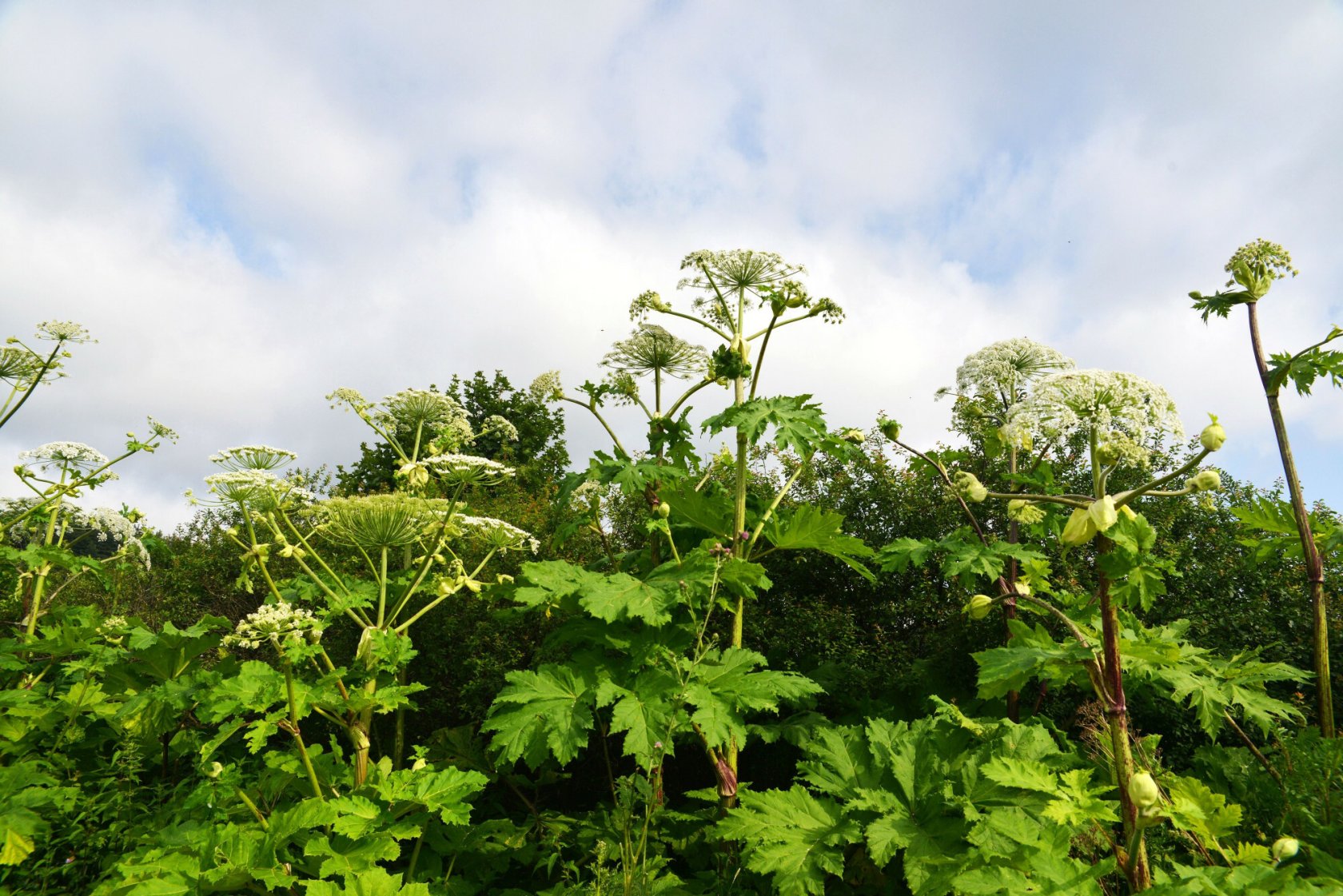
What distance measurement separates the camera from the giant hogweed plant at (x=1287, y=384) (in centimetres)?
333

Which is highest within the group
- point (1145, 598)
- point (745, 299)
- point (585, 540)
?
point (745, 299)

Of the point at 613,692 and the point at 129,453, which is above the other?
the point at 129,453

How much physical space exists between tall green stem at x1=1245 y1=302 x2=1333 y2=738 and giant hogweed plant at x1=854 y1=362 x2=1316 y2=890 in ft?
0.42

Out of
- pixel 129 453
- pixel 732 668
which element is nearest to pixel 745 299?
pixel 732 668

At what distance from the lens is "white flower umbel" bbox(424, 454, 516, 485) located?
3574 millimetres

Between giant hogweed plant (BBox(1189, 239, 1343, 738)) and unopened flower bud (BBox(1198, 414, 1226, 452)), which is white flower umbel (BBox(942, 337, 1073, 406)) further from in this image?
unopened flower bud (BBox(1198, 414, 1226, 452))

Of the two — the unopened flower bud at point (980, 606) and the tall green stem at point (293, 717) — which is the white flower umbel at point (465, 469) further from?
the unopened flower bud at point (980, 606)

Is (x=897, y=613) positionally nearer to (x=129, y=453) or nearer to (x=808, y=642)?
(x=808, y=642)

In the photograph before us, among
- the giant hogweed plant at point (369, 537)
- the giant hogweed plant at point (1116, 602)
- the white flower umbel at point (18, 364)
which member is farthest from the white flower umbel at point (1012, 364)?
the white flower umbel at point (18, 364)

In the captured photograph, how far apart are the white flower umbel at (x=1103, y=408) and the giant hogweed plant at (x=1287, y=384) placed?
974mm

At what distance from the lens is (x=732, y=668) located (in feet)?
11.6

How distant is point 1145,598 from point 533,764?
2495 millimetres

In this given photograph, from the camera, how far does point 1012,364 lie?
16.0 ft

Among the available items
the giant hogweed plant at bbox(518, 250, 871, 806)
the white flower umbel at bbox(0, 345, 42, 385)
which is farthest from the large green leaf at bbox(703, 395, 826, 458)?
the white flower umbel at bbox(0, 345, 42, 385)
